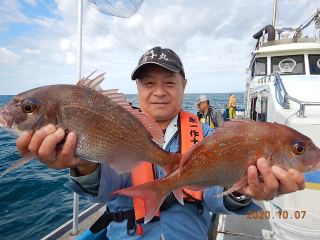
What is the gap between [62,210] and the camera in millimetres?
6766

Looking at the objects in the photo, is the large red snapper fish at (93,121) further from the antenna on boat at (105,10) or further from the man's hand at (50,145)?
the antenna on boat at (105,10)

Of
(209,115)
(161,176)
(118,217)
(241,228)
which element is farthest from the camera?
(209,115)

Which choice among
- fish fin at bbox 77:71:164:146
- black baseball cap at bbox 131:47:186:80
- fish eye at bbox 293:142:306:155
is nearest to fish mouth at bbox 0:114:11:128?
fish fin at bbox 77:71:164:146

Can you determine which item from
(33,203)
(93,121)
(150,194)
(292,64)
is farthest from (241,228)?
(292,64)

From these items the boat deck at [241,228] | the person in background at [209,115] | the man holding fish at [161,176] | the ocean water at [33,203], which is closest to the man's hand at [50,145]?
the man holding fish at [161,176]

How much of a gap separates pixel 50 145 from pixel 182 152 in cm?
158

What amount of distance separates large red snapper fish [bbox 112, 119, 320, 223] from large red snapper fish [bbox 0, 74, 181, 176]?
0.17 meters

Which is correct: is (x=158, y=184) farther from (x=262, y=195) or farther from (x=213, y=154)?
(x=262, y=195)

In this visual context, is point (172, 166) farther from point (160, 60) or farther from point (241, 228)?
point (241, 228)

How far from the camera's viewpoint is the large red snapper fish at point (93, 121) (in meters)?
1.56

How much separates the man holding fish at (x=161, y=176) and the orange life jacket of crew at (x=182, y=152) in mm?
11

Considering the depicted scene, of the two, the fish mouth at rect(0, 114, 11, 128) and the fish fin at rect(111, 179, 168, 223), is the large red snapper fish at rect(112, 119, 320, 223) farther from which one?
the fish mouth at rect(0, 114, 11, 128)

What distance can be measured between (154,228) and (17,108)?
1901mm

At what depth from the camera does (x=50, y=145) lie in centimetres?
151
